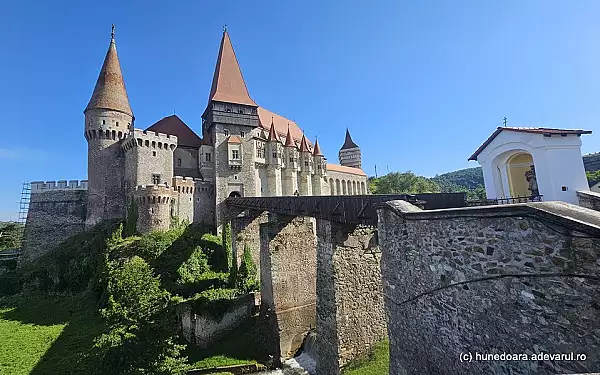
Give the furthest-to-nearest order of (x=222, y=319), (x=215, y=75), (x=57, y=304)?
(x=215, y=75), (x=57, y=304), (x=222, y=319)

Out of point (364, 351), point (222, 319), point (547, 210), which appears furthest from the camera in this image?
point (222, 319)

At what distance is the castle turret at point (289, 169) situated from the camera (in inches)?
1307

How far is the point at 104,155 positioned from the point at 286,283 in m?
19.4

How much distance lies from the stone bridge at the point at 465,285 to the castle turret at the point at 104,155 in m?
21.8

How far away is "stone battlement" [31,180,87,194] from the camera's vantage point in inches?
982

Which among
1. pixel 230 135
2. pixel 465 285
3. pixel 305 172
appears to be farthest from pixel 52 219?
pixel 465 285

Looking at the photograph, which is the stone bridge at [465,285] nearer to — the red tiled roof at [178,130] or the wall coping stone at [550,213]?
the wall coping stone at [550,213]

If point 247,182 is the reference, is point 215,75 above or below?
above

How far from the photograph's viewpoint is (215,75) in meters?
31.7

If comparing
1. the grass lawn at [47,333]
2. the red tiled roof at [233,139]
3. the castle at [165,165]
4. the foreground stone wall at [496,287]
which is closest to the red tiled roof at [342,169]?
the castle at [165,165]

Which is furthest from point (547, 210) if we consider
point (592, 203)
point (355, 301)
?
point (355, 301)

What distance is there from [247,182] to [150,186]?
9027 millimetres

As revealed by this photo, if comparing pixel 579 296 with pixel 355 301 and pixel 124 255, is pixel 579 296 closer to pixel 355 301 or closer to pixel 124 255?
pixel 355 301

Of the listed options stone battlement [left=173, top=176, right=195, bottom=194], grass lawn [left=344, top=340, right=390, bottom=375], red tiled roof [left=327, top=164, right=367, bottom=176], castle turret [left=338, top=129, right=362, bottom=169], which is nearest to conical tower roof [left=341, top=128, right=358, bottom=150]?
castle turret [left=338, top=129, right=362, bottom=169]
